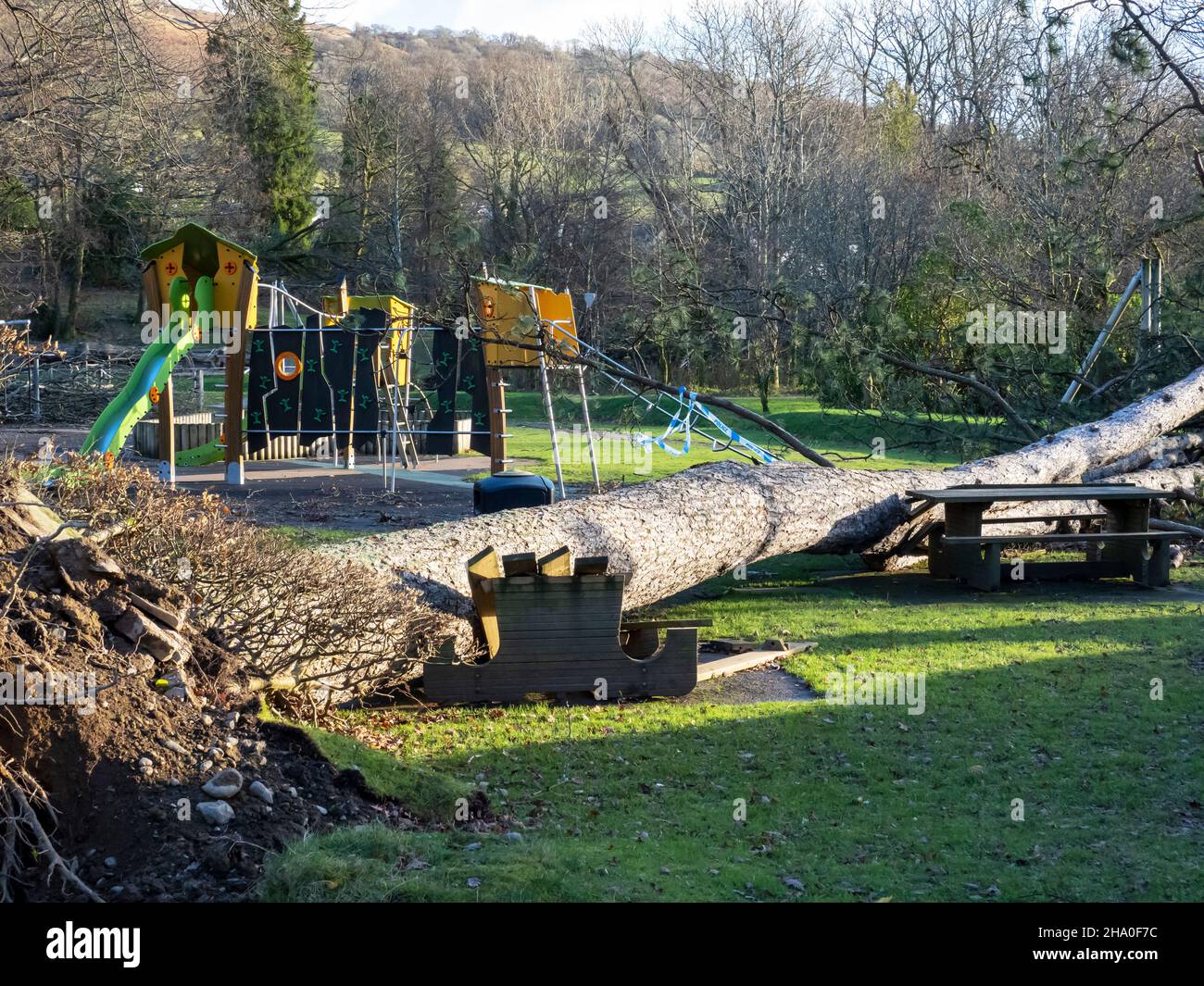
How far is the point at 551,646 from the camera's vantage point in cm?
691

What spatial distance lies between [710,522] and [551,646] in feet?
9.10

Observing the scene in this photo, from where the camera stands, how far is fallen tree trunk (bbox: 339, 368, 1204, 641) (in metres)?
7.51

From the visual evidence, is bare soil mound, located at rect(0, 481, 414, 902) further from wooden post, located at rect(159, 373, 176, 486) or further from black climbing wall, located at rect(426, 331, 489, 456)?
black climbing wall, located at rect(426, 331, 489, 456)

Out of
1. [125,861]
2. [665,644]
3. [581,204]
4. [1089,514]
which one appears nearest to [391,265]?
[581,204]

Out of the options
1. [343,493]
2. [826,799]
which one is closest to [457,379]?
[343,493]

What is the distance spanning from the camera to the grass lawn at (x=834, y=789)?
4309mm

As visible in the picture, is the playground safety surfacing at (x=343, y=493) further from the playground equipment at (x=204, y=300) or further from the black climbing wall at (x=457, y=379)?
the black climbing wall at (x=457, y=379)

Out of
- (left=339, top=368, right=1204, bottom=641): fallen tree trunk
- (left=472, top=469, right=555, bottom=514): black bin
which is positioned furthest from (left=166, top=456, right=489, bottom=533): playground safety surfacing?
(left=339, top=368, right=1204, bottom=641): fallen tree trunk

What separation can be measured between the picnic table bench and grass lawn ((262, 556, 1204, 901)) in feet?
6.33

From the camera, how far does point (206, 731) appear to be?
187 inches

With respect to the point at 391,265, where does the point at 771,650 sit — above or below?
below

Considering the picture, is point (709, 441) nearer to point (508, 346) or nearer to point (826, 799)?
point (508, 346)
